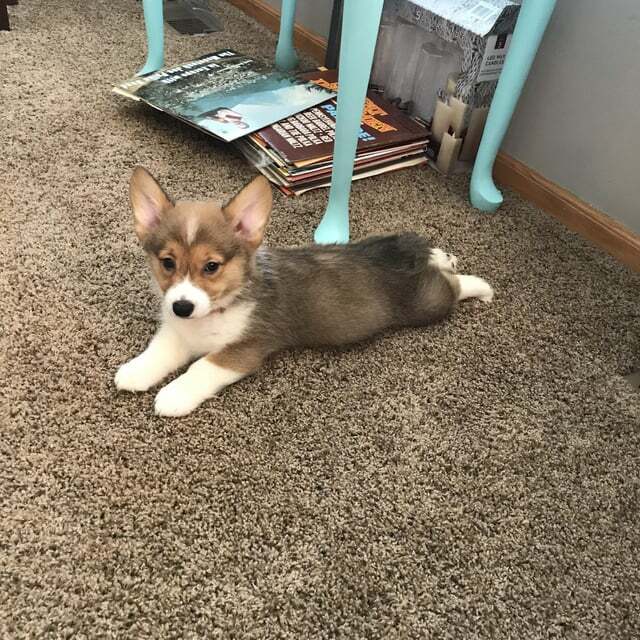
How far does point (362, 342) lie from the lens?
1.20 m

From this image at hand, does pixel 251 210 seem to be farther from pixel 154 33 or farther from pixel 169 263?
pixel 154 33

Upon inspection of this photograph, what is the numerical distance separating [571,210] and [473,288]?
524 mm

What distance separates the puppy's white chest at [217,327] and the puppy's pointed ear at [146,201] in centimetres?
17

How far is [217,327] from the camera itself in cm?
107

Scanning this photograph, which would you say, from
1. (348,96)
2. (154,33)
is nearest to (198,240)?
(348,96)

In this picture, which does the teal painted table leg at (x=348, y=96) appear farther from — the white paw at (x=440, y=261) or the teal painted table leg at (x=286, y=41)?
the teal painted table leg at (x=286, y=41)

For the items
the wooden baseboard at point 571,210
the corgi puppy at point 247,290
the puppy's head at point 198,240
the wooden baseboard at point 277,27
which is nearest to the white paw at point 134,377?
the corgi puppy at point 247,290

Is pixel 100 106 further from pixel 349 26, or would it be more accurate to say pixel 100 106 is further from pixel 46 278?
pixel 349 26

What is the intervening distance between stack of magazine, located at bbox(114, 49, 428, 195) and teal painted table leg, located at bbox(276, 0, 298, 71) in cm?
27

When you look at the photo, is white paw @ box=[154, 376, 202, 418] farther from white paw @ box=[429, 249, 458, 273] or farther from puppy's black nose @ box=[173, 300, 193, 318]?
white paw @ box=[429, 249, 458, 273]

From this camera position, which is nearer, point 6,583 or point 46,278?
point 6,583

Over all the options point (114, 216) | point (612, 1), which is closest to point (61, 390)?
point (114, 216)

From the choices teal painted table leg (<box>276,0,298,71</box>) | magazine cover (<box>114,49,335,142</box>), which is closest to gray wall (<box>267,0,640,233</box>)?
magazine cover (<box>114,49,335,142</box>)

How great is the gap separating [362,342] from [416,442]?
0.82ft
